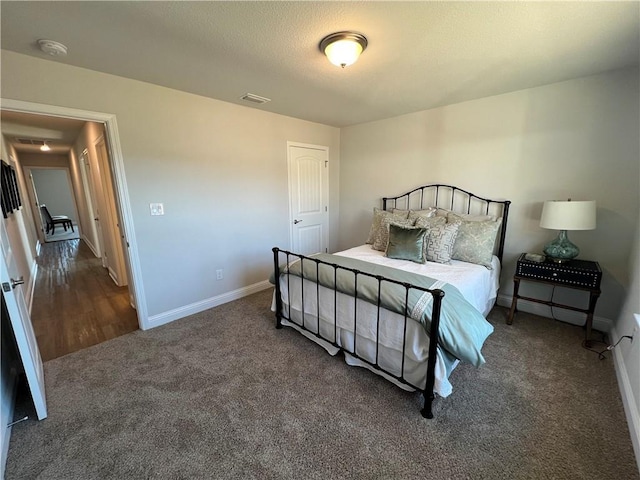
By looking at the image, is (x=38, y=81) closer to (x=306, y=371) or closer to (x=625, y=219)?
(x=306, y=371)

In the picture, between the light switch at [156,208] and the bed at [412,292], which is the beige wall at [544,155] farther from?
the light switch at [156,208]

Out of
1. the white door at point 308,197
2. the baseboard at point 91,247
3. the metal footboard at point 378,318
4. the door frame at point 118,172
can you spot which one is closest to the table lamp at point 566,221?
the metal footboard at point 378,318

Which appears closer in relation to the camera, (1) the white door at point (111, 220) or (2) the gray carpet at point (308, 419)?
(2) the gray carpet at point (308, 419)

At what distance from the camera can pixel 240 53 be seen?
6.43 ft

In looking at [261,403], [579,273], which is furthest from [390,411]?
[579,273]

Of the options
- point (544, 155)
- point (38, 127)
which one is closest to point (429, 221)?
point (544, 155)

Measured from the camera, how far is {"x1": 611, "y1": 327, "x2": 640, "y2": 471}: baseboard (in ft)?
4.89

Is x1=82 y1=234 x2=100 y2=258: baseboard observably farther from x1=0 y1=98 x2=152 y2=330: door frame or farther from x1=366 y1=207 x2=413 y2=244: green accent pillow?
x1=366 y1=207 x2=413 y2=244: green accent pillow

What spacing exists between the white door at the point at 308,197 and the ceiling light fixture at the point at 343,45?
6.80 feet

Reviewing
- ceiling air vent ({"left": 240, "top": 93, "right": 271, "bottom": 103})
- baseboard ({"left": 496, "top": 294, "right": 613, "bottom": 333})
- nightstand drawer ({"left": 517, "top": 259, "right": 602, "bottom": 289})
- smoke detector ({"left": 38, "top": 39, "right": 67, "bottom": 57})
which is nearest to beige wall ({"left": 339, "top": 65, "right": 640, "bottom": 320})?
baseboard ({"left": 496, "top": 294, "right": 613, "bottom": 333})

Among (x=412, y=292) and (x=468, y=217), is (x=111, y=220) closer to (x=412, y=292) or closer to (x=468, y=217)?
(x=412, y=292)

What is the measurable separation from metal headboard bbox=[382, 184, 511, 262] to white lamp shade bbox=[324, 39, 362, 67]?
2196mm

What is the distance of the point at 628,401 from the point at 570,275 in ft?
3.38

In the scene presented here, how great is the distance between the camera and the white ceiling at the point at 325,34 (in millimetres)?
1491
